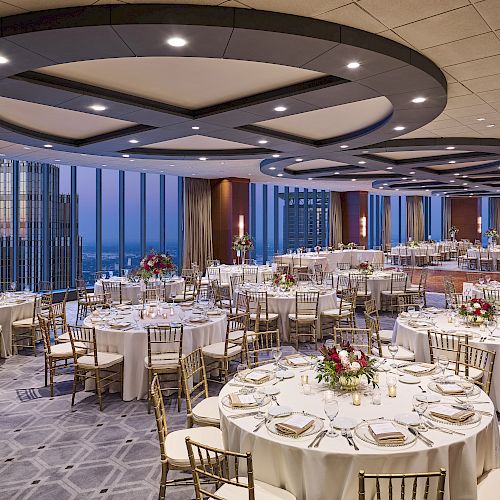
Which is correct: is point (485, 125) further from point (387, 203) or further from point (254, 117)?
point (387, 203)

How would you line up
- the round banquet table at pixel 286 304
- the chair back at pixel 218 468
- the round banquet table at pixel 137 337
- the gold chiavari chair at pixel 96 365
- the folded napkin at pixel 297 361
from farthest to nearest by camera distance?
the round banquet table at pixel 286 304, the round banquet table at pixel 137 337, the gold chiavari chair at pixel 96 365, the folded napkin at pixel 297 361, the chair back at pixel 218 468

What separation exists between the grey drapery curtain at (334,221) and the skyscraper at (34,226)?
12.4 m

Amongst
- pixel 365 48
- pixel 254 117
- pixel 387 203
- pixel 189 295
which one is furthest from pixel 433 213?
pixel 365 48

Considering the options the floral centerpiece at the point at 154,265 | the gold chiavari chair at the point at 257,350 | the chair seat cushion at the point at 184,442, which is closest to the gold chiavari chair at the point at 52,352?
the gold chiavari chair at the point at 257,350

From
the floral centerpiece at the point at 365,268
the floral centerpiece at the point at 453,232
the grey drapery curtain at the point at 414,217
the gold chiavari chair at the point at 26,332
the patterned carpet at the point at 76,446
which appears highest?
the grey drapery curtain at the point at 414,217

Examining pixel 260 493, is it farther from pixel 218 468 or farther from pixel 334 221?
pixel 334 221

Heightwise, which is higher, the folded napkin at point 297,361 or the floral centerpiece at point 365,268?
the floral centerpiece at point 365,268

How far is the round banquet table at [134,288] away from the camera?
425 inches

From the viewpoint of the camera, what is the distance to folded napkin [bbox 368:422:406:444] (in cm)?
269

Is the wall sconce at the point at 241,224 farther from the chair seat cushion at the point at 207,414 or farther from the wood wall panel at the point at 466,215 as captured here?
the wood wall panel at the point at 466,215

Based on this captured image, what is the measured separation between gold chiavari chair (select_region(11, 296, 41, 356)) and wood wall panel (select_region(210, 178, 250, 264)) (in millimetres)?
8537

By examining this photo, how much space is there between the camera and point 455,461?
2750 millimetres

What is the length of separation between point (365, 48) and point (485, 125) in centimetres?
474

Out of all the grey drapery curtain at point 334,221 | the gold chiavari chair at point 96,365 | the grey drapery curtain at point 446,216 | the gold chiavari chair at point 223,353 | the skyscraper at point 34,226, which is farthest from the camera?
the grey drapery curtain at point 446,216
